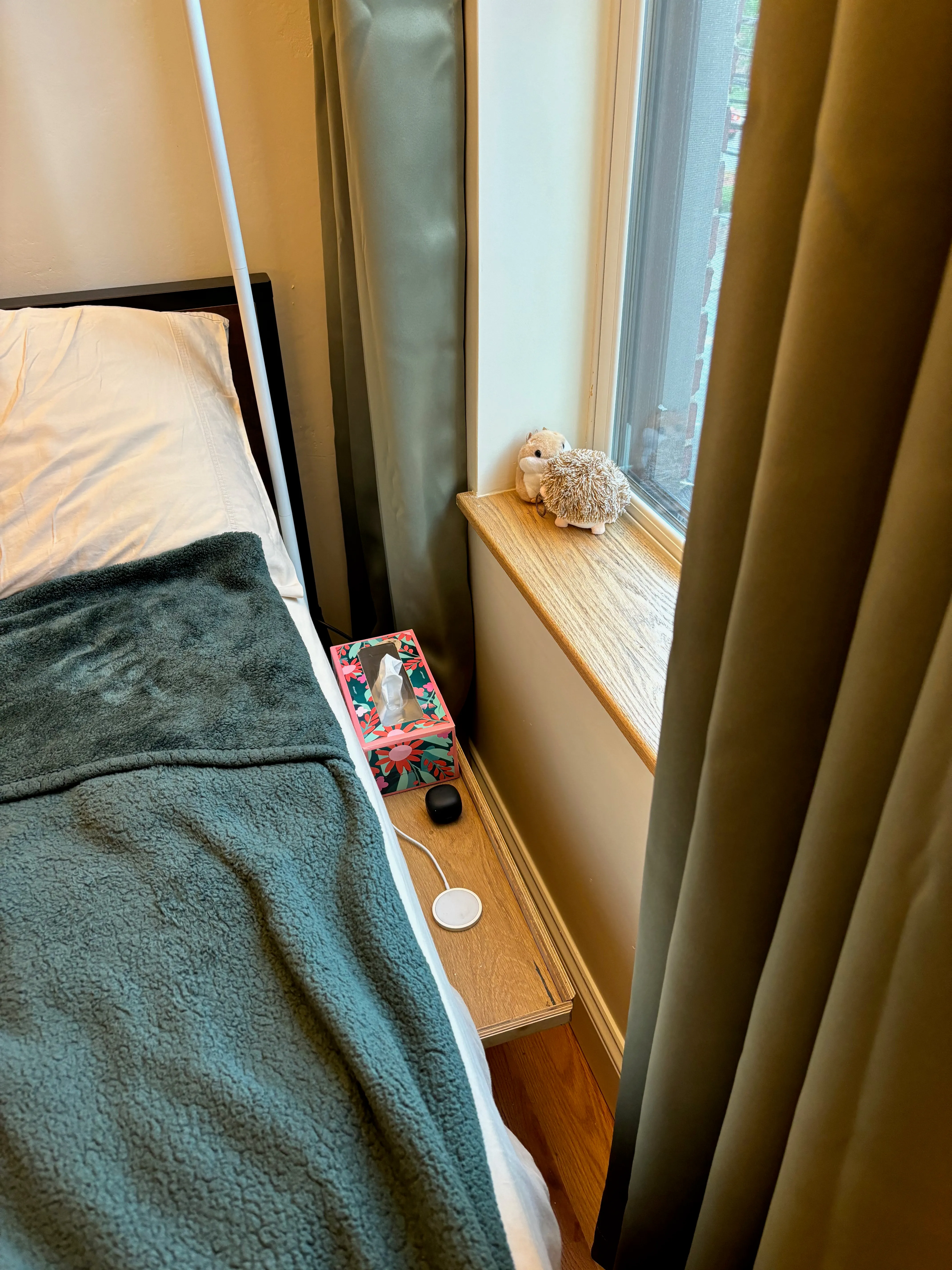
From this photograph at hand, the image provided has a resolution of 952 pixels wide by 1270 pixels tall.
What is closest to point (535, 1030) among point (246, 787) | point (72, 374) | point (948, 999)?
point (246, 787)

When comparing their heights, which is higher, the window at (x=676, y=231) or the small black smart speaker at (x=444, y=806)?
the window at (x=676, y=231)

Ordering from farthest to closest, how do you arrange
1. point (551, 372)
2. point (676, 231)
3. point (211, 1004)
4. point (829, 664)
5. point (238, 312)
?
point (238, 312), point (551, 372), point (676, 231), point (211, 1004), point (829, 664)

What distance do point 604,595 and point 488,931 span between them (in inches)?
19.5

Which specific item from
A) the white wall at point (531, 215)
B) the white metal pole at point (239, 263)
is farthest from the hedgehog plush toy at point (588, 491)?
the white metal pole at point (239, 263)

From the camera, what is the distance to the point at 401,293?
127 centimetres

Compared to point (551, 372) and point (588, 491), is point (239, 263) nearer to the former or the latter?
point (551, 372)

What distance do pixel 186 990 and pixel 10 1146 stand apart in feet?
0.54

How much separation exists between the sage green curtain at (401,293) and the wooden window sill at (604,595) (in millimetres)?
122

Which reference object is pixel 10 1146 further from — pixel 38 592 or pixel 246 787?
pixel 38 592

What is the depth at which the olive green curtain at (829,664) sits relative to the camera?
37 cm

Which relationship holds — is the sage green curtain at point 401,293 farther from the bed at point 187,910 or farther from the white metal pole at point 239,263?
the bed at point 187,910

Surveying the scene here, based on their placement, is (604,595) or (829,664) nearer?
(829,664)

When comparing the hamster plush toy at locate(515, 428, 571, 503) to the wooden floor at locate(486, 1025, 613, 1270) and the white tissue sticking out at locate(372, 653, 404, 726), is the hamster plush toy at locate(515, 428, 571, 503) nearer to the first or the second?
the white tissue sticking out at locate(372, 653, 404, 726)

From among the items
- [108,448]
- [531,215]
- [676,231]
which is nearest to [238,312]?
[108,448]
